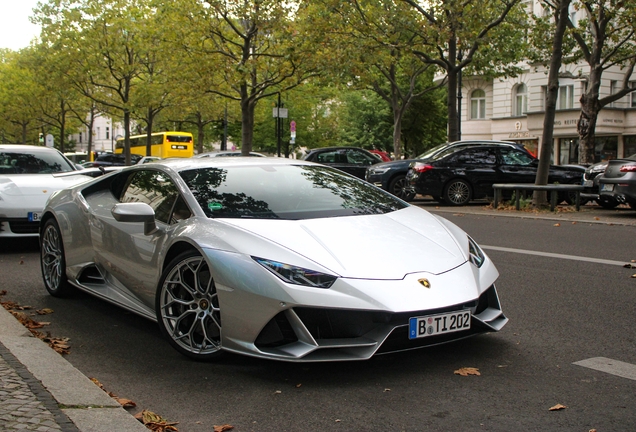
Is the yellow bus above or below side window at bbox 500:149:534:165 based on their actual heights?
above

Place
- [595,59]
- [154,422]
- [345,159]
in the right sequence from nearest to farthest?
[154,422], [345,159], [595,59]

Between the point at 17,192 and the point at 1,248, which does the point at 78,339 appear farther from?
the point at 1,248

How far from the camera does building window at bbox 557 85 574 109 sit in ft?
146

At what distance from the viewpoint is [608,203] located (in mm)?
16609

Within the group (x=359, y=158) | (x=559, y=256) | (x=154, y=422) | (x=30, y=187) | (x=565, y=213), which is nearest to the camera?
(x=154, y=422)

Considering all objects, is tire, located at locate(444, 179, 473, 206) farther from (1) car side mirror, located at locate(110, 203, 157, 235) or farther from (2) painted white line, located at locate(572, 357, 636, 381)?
(2) painted white line, located at locate(572, 357, 636, 381)

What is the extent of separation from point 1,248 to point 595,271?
291 inches

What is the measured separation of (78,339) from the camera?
17.2 ft

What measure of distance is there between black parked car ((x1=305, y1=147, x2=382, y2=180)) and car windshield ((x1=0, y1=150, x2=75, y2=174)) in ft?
44.6

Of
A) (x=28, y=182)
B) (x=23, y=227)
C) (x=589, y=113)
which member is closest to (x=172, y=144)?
(x=589, y=113)

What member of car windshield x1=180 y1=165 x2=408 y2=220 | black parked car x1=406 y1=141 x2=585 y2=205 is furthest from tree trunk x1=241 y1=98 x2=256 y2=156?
car windshield x1=180 y1=165 x2=408 y2=220

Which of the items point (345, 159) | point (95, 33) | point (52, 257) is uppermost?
point (95, 33)

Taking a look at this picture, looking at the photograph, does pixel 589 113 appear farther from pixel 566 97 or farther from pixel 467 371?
pixel 467 371

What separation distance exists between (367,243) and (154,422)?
64.0 inches
